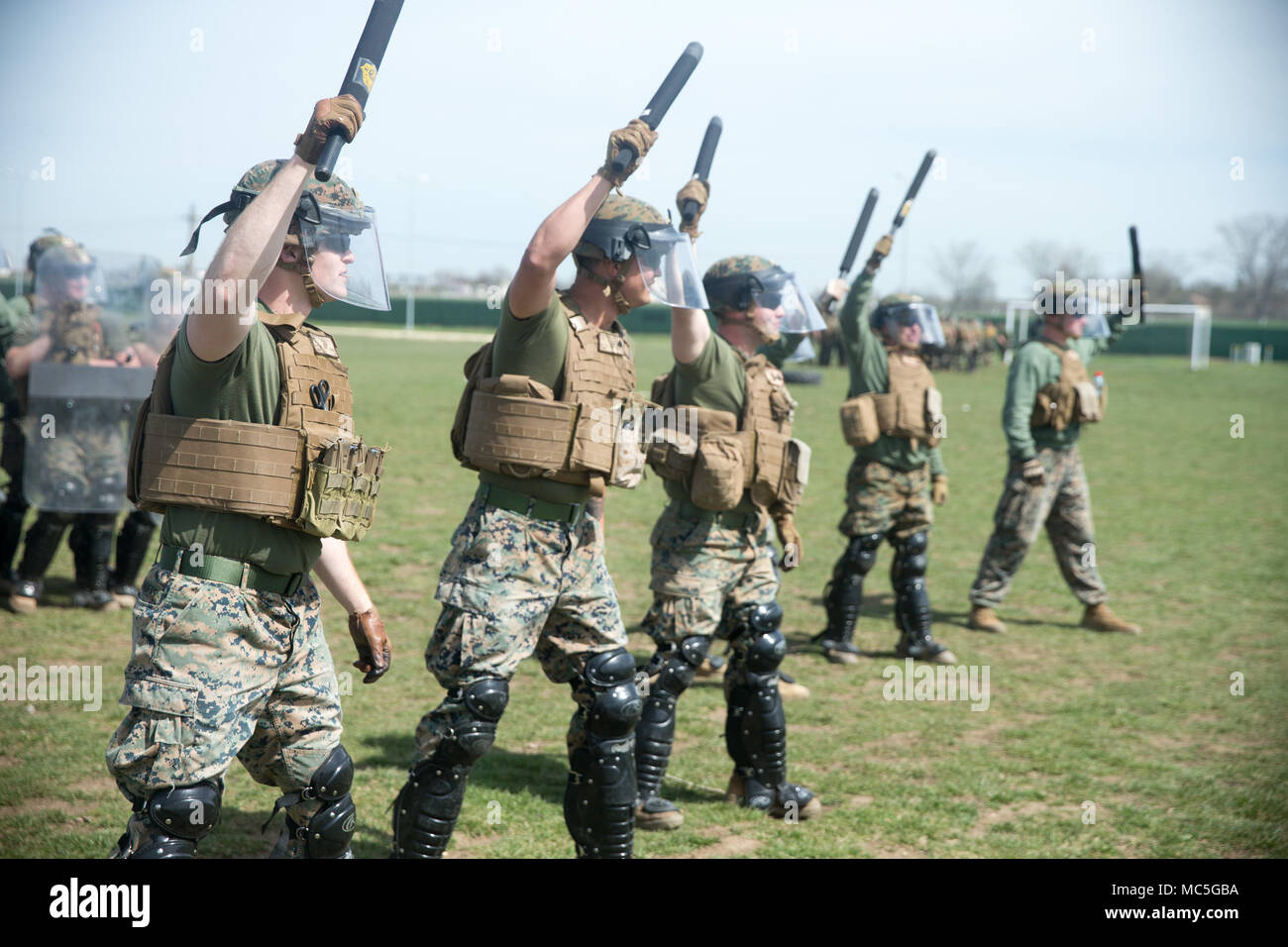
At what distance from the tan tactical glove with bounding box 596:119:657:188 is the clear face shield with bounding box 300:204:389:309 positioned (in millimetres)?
719

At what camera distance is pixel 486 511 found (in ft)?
13.9

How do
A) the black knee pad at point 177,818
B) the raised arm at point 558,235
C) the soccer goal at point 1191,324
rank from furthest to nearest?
1. the soccer goal at point 1191,324
2. the raised arm at point 558,235
3. the black knee pad at point 177,818

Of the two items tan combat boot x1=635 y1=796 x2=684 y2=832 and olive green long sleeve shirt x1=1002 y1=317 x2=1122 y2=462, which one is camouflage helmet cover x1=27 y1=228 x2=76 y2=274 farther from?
olive green long sleeve shirt x1=1002 y1=317 x2=1122 y2=462

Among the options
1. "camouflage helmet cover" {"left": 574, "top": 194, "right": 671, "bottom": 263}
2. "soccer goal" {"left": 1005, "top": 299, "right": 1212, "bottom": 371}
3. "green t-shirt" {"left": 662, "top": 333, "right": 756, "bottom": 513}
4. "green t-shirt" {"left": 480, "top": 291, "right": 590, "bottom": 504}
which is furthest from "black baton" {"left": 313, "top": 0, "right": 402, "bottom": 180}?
"soccer goal" {"left": 1005, "top": 299, "right": 1212, "bottom": 371}

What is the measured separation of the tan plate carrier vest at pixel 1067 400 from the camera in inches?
353

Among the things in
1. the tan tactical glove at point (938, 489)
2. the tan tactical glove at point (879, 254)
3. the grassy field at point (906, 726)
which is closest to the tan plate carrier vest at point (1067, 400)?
the tan tactical glove at point (938, 489)

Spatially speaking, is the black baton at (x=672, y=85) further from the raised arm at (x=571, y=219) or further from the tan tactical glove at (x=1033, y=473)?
the tan tactical glove at (x=1033, y=473)

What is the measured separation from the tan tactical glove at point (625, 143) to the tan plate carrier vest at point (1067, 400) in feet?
20.1

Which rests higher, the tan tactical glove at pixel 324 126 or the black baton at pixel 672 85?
the black baton at pixel 672 85

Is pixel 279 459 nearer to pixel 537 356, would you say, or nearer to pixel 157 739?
pixel 157 739

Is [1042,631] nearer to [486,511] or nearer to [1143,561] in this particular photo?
[1143,561]
